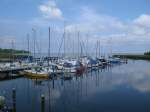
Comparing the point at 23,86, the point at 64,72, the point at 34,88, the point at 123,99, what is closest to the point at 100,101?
the point at 123,99

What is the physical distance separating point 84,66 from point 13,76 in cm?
2634

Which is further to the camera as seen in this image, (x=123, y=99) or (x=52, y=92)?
(x=52, y=92)

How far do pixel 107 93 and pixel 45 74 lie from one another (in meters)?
18.4

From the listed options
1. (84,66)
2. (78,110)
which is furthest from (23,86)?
(84,66)

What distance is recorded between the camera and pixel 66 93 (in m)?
38.9

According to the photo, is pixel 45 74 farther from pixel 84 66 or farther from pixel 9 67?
pixel 84 66

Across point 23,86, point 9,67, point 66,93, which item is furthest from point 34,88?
point 9,67

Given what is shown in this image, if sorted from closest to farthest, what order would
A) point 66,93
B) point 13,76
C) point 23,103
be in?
point 23,103
point 66,93
point 13,76

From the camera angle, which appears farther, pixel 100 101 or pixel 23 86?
pixel 23 86

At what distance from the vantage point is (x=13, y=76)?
2244 inches

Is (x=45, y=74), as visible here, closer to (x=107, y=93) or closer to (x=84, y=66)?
(x=107, y=93)

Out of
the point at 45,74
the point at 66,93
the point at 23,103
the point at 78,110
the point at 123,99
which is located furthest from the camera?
the point at 45,74

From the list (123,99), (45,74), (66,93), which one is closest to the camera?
(123,99)

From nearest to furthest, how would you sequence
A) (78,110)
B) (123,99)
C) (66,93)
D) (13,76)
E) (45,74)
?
(78,110) → (123,99) → (66,93) → (45,74) → (13,76)
